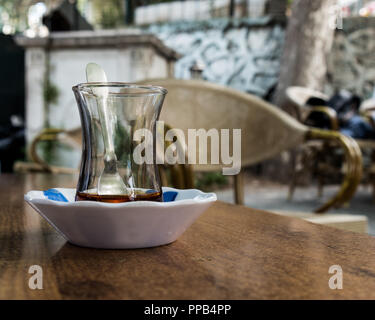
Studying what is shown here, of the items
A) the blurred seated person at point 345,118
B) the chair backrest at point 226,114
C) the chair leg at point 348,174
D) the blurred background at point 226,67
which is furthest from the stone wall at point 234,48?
the chair leg at point 348,174

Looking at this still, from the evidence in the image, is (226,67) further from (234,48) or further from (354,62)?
(354,62)

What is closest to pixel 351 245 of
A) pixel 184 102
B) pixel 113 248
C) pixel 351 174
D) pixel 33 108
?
pixel 113 248

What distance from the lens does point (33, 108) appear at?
3.56 metres

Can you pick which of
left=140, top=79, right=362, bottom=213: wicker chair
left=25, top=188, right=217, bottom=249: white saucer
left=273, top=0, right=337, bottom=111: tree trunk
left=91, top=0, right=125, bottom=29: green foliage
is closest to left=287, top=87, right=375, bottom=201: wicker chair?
left=273, top=0, right=337, bottom=111: tree trunk

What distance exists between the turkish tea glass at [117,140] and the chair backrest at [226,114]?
46.1 inches

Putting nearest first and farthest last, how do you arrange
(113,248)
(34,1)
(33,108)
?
(113,248)
(33,108)
(34,1)

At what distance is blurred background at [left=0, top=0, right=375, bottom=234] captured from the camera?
3.36 m

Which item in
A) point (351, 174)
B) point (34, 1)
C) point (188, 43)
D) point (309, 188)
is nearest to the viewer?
point (351, 174)

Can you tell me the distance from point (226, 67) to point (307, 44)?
69.8 inches

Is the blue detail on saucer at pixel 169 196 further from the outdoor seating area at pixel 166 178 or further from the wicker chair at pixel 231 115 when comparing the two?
the wicker chair at pixel 231 115

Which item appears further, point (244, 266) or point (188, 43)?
point (188, 43)

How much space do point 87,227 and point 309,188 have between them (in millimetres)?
4486

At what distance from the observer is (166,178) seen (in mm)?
2107
